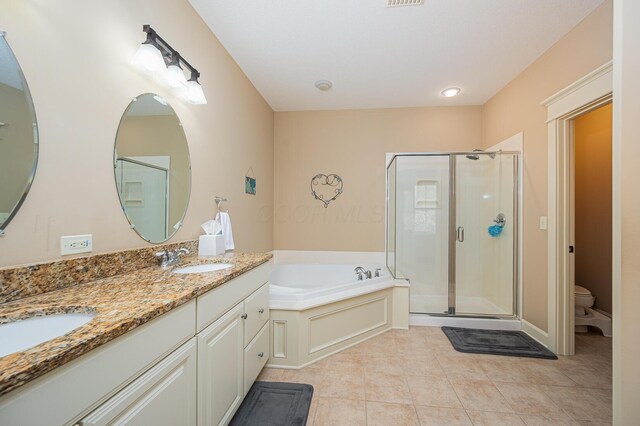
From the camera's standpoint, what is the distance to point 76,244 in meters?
1.02

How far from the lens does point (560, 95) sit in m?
2.01

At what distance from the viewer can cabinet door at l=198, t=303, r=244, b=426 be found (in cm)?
103

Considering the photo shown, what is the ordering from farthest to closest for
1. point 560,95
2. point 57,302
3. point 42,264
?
point 560,95 → point 42,264 → point 57,302

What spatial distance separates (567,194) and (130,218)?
3.09 m

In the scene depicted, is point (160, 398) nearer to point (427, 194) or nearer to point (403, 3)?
point (403, 3)

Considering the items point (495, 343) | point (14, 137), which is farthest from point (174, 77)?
point (495, 343)

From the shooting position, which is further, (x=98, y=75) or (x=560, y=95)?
(x=560, y=95)

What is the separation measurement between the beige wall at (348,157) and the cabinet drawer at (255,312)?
1719mm

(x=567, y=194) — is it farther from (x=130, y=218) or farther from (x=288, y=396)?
(x=130, y=218)

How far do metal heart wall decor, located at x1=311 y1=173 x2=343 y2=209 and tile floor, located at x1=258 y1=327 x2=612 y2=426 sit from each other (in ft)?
6.04

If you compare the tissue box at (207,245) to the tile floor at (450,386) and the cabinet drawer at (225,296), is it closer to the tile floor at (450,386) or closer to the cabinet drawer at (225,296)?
the cabinet drawer at (225,296)

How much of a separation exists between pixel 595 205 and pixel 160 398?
164 inches

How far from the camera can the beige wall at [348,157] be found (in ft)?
10.8

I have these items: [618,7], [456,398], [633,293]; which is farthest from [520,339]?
[618,7]
